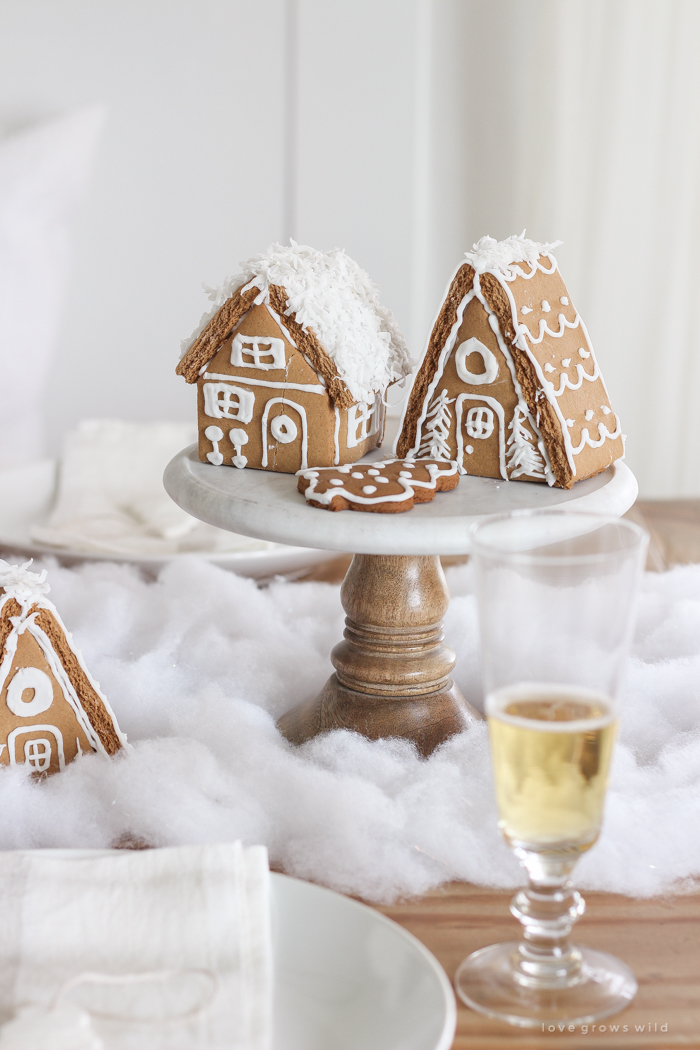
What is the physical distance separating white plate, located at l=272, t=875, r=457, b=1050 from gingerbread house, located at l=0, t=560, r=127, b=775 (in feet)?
0.70

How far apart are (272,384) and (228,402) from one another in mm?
42

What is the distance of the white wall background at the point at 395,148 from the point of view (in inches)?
109

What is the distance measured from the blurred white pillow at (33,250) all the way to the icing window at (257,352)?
6.31 feet

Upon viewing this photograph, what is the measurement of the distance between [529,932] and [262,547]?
0.67 metres

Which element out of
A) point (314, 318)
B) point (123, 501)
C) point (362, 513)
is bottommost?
point (123, 501)

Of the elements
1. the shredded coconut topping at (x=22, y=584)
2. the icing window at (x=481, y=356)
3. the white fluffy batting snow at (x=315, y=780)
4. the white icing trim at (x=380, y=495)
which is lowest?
the white fluffy batting snow at (x=315, y=780)

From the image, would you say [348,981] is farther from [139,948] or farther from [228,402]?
[228,402]

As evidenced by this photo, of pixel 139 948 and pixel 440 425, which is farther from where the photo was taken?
pixel 440 425

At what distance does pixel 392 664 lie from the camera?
78cm

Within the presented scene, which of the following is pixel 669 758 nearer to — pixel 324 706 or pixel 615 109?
pixel 324 706

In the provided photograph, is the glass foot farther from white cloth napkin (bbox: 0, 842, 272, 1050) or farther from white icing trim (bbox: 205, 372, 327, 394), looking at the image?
white icing trim (bbox: 205, 372, 327, 394)

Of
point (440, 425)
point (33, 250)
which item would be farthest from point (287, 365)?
point (33, 250)

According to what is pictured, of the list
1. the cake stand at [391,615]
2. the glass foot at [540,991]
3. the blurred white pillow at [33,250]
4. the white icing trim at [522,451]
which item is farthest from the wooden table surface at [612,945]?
the blurred white pillow at [33,250]

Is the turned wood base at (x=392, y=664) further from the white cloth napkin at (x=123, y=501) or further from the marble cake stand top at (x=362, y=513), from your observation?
the white cloth napkin at (x=123, y=501)
